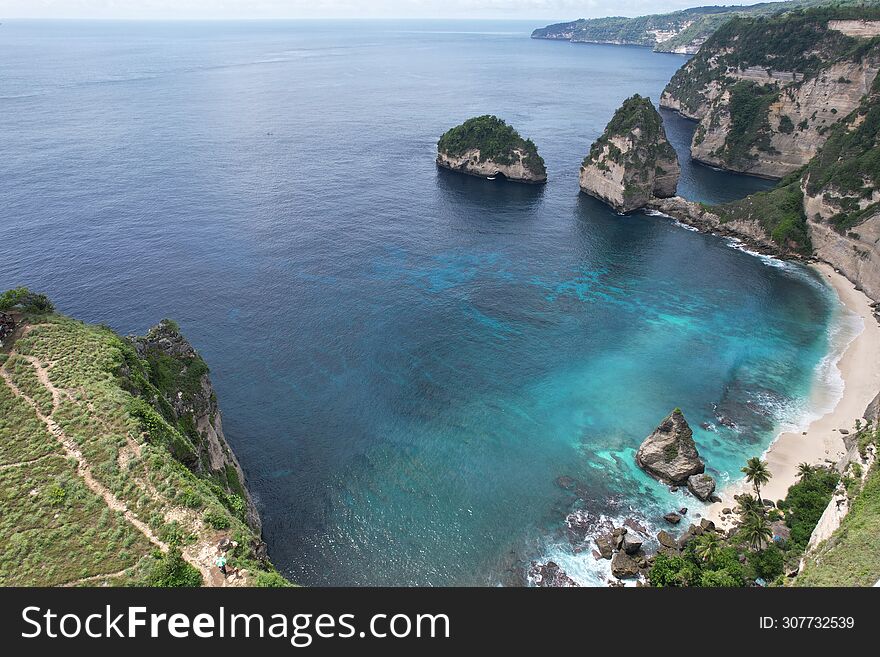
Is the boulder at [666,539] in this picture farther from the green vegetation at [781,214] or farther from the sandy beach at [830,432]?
the green vegetation at [781,214]

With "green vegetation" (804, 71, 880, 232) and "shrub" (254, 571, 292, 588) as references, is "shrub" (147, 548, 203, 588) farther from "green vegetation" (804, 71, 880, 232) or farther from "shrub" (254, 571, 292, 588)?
"green vegetation" (804, 71, 880, 232)

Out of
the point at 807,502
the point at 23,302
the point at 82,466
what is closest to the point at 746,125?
the point at 807,502

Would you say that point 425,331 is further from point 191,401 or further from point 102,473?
point 102,473

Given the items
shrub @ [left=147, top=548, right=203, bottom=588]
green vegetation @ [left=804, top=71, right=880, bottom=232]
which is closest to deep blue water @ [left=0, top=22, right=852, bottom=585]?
green vegetation @ [left=804, top=71, right=880, bottom=232]

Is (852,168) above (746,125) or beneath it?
above

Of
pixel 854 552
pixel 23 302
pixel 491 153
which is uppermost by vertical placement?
pixel 23 302

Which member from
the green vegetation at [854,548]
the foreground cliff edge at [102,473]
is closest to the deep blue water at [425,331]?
the foreground cliff edge at [102,473]

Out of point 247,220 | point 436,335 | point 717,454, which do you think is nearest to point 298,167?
point 247,220
